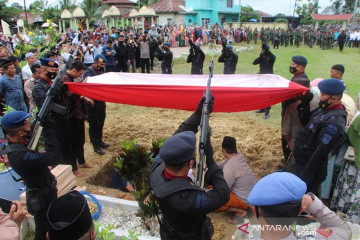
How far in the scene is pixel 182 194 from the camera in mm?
1653

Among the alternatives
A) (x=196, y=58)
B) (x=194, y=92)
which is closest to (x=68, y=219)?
(x=194, y=92)

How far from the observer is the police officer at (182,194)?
1.65 meters

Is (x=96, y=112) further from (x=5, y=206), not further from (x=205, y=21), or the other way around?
(x=205, y=21)

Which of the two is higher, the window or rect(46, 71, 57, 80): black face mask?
the window

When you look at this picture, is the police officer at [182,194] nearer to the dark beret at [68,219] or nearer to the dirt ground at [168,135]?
the dark beret at [68,219]

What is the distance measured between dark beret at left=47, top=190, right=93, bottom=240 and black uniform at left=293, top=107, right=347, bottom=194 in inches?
82.7

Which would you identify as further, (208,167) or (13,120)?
(13,120)

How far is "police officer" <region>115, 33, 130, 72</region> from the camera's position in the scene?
9.20 meters

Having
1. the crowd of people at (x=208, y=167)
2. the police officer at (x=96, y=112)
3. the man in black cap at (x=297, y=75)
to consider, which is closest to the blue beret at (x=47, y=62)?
the crowd of people at (x=208, y=167)

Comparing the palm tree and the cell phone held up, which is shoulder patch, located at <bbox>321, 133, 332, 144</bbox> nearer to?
the cell phone held up

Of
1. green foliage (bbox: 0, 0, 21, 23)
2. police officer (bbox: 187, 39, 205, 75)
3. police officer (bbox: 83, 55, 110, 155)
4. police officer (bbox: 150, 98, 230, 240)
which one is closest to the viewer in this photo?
police officer (bbox: 150, 98, 230, 240)

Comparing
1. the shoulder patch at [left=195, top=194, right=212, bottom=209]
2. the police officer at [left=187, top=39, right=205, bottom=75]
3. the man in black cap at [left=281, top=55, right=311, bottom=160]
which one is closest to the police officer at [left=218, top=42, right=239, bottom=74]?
the police officer at [left=187, top=39, right=205, bottom=75]

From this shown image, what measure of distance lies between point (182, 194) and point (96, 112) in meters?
3.30

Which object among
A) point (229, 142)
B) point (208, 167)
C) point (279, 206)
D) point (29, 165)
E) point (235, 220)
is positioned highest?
point (279, 206)
